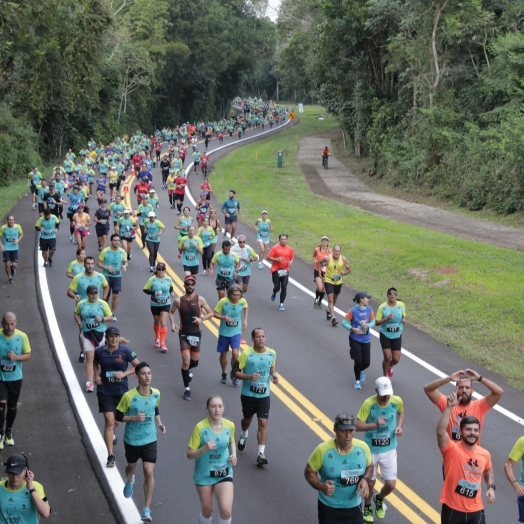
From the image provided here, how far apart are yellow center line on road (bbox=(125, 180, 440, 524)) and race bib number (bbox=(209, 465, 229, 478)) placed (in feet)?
7.45

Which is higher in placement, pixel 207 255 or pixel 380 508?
pixel 380 508

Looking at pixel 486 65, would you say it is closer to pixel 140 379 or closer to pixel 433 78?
pixel 433 78

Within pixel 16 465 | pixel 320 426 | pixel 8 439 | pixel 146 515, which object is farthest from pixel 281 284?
pixel 16 465

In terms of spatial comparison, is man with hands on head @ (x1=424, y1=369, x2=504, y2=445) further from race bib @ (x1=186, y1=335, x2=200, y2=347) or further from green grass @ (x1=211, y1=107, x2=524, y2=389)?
green grass @ (x1=211, y1=107, x2=524, y2=389)

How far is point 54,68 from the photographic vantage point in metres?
48.6

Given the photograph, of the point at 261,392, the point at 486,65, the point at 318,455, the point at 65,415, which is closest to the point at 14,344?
the point at 65,415

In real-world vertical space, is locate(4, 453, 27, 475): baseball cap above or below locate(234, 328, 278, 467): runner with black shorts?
above

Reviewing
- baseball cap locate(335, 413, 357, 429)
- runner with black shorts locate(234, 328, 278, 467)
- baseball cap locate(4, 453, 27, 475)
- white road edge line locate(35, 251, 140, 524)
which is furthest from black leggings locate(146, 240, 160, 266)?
baseball cap locate(335, 413, 357, 429)

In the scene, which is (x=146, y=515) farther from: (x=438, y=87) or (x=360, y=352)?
(x=438, y=87)

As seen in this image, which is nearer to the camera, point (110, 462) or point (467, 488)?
point (467, 488)

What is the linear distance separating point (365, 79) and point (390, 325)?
38.6 meters

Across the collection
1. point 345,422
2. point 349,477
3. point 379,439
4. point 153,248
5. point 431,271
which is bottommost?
point 431,271

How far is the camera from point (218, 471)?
8.16 m

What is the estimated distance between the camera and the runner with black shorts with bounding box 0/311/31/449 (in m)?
10.8
